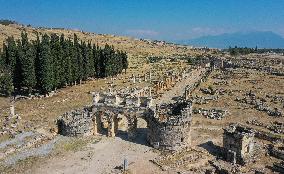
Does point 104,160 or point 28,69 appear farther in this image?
point 28,69

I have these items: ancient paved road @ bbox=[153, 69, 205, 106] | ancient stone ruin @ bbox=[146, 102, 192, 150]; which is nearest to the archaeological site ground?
ancient stone ruin @ bbox=[146, 102, 192, 150]

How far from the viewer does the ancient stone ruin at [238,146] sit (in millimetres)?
41281

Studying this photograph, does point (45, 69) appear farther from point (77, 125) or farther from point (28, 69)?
point (77, 125)

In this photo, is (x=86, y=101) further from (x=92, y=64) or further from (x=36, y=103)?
(x=92, y=64)

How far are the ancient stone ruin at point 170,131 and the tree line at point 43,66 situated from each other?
87.1ft

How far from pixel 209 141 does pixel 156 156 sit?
829cm

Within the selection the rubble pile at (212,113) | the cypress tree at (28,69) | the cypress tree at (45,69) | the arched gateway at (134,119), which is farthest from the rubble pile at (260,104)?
the cypress tree at (28,69)

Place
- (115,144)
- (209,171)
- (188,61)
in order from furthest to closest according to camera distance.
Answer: (188,61) → (115,144) → (209,171)

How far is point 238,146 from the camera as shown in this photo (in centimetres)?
4166

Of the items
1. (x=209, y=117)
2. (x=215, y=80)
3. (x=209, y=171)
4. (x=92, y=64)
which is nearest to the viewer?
(x=209, y=171)

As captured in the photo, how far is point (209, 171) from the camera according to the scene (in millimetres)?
39000

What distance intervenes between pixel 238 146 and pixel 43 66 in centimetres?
3519

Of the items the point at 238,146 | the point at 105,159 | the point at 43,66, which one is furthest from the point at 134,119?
the point at 43,66

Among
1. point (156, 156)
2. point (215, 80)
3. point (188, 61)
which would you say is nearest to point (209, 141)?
point (156, 156)
